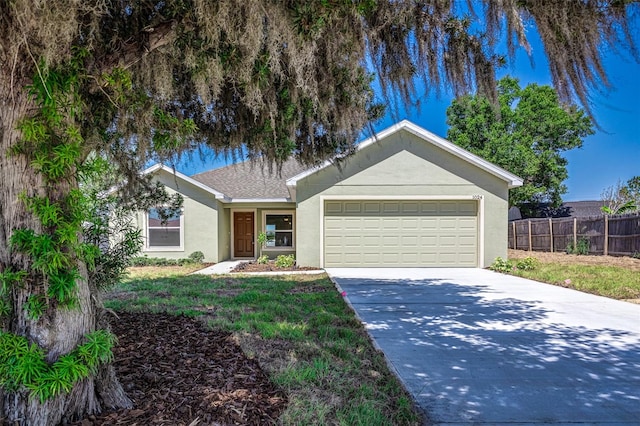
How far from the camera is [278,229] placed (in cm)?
1552

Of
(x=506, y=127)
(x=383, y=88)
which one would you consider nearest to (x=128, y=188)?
(x=383, y=88)

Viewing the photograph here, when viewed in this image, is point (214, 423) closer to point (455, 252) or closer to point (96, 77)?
point (96, 77)

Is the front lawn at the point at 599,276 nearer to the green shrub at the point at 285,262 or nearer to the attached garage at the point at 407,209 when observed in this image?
the attached garage at the point at 407,209

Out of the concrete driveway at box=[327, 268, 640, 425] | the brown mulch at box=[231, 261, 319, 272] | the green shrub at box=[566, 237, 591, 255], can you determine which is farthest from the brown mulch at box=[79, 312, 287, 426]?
the green shrub at box=[566, 237, 591, 255]

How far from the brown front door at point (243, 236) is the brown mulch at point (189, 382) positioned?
461 inches

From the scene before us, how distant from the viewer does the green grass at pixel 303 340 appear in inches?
114

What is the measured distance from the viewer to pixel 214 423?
8.22ft

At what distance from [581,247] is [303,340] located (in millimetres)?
15491

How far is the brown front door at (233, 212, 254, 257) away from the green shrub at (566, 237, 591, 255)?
13.3 meters

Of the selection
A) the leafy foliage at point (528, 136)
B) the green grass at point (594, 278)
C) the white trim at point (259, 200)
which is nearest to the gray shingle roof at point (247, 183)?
the white trim at point (259, 200)

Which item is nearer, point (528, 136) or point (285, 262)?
point (285, 262)

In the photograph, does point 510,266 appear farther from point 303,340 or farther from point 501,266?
point 303,340

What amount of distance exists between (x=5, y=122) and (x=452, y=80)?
318 centimetres

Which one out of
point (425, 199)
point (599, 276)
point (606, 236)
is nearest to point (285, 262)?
point (425, 199)
